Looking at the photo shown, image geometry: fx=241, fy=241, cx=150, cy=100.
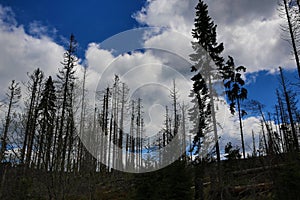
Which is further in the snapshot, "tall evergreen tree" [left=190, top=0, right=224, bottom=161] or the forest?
"tall evergreen tree" [left=190, top=0, right=224, bottom=161]

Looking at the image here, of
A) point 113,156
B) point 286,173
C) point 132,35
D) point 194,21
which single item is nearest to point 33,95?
point 113,156

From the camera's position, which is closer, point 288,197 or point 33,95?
point 288,197

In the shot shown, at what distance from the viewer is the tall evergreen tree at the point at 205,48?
17.6m

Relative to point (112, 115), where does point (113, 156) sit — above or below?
below

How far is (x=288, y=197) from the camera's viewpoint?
660cm

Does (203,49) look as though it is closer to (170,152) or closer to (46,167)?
(170,152)

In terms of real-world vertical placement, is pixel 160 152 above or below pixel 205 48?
below

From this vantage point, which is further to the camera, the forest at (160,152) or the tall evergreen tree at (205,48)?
the tall evergreen tree at (205,48)

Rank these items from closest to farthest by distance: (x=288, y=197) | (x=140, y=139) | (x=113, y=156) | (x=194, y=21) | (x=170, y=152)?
1. (x=288, y=197)
2. (x=170, y=152)
3. (x=194, y=21)
4. (x=113, y=156)
5. (x=140, y=139)

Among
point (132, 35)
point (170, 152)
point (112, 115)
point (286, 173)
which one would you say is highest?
point (112, 115)

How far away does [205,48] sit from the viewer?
1817 centimetres

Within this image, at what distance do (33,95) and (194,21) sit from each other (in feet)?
56.1

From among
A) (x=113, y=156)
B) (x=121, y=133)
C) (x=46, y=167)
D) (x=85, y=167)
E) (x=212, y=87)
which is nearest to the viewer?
(x=46, y=167)

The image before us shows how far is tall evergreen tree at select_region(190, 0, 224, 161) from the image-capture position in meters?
17.6
